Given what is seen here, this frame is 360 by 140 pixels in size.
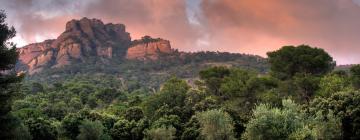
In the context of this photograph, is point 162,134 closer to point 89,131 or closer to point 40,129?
point 89,131

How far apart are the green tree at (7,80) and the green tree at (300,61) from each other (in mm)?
49863

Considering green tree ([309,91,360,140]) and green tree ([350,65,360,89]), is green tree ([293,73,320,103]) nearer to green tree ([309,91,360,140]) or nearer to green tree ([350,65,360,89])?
green tree ([350,65,360,89])

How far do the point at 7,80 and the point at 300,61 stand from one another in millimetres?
51231

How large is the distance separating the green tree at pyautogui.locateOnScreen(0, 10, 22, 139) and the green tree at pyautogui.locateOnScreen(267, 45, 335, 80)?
4986cm

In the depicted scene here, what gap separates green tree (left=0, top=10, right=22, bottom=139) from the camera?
37094mm

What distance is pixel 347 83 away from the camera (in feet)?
221

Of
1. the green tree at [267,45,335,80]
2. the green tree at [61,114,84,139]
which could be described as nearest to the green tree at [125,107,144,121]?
the green tree at [61,114,84,139]

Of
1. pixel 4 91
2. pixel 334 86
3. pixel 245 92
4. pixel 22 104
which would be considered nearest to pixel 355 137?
pixel 334 86

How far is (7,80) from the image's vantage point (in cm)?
3791

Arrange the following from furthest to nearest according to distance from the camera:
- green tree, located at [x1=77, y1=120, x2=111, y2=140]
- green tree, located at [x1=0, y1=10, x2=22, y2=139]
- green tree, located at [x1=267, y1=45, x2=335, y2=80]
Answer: green tree, located at [x1=267, y1=45, x2=335, y2=80], green tree, located at [x1=77, y1=120, x2=111, y2=140], green tree, located at [x1=0, y1=10, x2=22, y2=139]

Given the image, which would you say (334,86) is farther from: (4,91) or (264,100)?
(4,91)

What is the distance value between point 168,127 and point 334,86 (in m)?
23.7

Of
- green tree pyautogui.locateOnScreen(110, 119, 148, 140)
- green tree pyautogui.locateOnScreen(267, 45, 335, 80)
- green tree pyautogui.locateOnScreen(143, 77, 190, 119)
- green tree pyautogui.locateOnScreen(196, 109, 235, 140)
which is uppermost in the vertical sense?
green tree pyautogui.locateOnScreen(267, 45, 335, 80)

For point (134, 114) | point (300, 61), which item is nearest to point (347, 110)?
point (300, 61)
